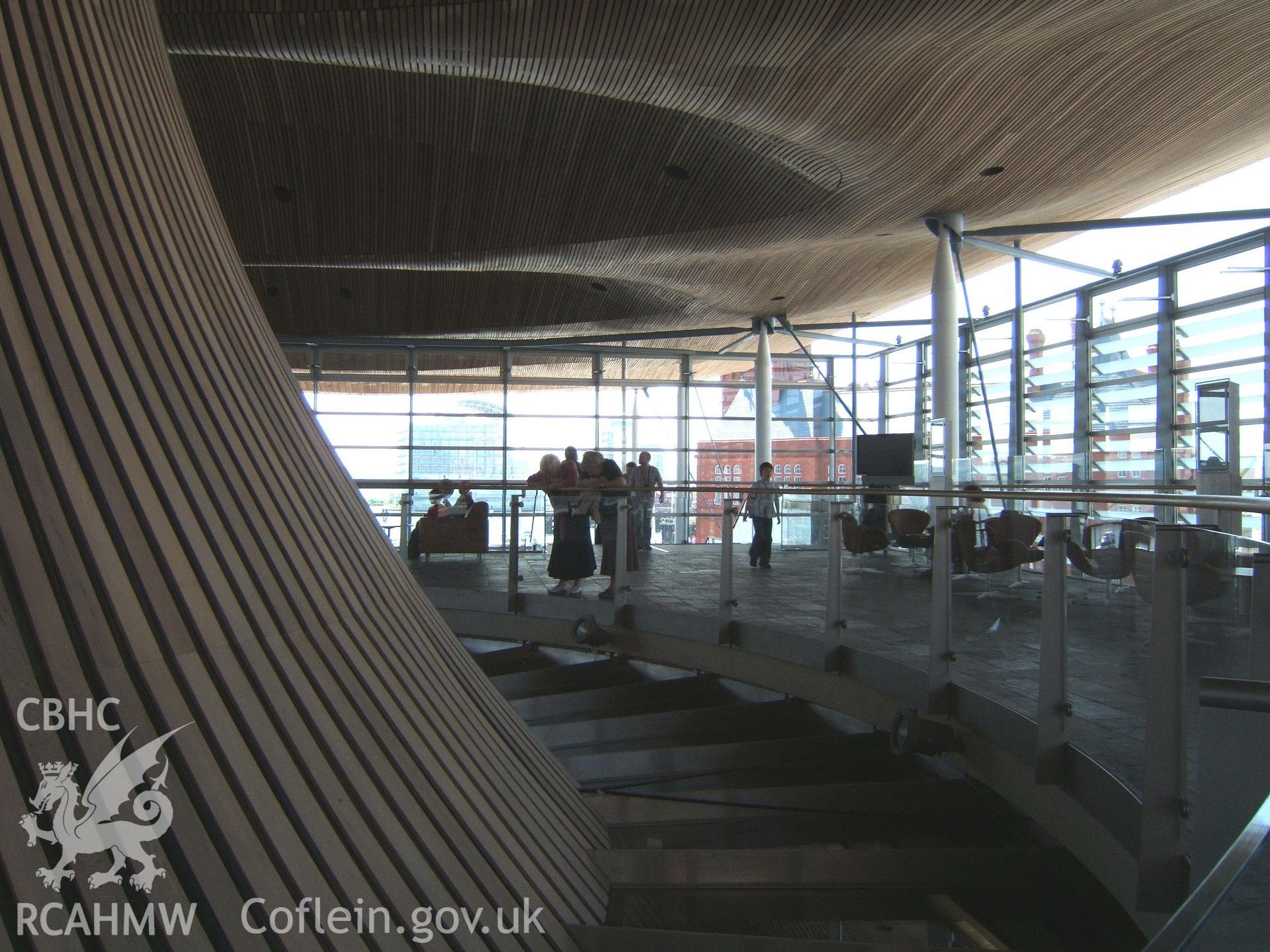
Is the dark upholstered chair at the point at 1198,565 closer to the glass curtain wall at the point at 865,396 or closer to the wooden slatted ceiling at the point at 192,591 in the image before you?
the wooden slatted ceiling at the point at 192,591

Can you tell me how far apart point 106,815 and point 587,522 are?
5736 millimetres

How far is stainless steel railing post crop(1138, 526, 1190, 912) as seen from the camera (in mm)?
2598

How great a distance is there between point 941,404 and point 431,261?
726 centimetres

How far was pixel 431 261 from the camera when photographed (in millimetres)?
14055

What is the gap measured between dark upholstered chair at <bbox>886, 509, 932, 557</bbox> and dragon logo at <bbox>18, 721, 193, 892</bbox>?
3.42 metres

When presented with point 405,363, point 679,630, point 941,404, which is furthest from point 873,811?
point 405,363

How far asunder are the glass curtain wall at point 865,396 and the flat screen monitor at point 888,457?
142 centimetres

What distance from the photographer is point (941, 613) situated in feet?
14.1

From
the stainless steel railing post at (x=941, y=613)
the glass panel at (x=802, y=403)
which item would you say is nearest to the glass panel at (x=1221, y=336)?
the glass panel at (x=802, y=403)

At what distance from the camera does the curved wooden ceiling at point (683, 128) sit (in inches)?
312

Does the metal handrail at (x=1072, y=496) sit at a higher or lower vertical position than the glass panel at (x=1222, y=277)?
lower

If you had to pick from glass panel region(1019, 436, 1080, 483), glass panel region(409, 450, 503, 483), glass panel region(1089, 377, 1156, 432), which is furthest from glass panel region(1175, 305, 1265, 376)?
glass panel region(409, 450, 503, 483)

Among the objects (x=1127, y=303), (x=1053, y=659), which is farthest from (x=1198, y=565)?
(x=1127, y=303)

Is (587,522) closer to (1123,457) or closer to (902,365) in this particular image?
(1123,457)
